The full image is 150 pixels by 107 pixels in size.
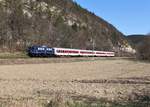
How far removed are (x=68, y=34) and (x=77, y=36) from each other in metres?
9.40

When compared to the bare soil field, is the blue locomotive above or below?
above

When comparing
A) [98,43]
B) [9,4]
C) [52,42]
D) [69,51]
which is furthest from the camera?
[98,43]

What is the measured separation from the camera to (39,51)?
281ft

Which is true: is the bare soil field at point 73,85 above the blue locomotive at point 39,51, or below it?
below

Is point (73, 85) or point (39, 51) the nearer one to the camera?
point (73, 85)

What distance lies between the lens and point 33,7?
579ft

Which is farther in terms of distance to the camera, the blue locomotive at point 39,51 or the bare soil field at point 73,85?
the blue locomotive at point 39,51

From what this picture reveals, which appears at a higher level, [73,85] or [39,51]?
[39,51]

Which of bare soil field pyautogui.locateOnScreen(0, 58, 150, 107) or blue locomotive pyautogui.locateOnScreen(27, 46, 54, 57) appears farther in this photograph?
blue locomotive pyautogui.locateOnScreen(27, 46, 54, 57)

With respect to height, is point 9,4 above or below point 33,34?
above

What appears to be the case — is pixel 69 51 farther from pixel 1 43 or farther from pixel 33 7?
pixel 33 7

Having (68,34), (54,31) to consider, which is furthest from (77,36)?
(54,31)

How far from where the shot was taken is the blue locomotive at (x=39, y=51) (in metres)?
84.7

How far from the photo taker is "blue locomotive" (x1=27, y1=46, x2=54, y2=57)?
84.7 meters
